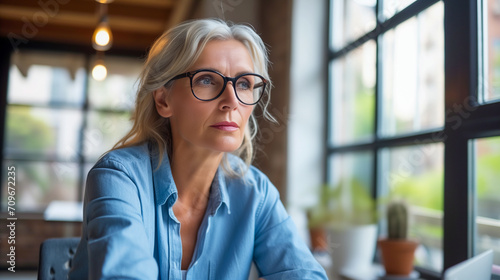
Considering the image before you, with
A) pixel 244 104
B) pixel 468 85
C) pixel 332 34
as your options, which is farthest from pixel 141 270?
pixel 332 34

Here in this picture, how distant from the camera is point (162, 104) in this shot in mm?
1376

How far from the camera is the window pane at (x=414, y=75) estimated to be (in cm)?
212

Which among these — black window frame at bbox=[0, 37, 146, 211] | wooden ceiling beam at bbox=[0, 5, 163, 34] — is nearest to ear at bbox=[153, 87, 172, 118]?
wooden ceiling beam at bbox=[0, 5, 163, 34]

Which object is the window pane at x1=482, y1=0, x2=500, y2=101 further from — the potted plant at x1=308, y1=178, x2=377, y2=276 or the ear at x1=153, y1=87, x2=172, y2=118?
the ear at x1=153, y1=87, x2=172, y2=118

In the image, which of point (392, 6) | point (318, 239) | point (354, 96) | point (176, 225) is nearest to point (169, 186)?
point (176, 225)

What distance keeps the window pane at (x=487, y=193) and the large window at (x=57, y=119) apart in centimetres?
537

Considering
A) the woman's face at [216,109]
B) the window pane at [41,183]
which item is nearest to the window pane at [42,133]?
the window pane at [41,183]

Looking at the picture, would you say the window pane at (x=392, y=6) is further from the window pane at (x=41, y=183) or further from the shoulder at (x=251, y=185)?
the window pane at (x=41, y=183)

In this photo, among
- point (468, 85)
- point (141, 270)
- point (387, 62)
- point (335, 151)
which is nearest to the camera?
point (141, 270)

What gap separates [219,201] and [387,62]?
1589 millimetres

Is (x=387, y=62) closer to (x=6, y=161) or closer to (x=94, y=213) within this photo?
(x=94, y=213)

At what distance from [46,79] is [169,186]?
594 cm

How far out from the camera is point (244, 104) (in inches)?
51.3

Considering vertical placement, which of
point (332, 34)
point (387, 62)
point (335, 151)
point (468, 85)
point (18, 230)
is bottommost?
point (18, 230)
